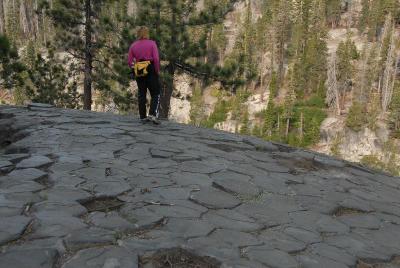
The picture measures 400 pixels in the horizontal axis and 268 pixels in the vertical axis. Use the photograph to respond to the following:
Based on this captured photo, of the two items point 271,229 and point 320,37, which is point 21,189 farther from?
point 320,37

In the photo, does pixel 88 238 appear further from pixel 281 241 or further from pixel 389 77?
pixel 389 77

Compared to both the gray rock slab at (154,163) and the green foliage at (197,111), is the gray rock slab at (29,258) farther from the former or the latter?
the green foliage at (197,111)

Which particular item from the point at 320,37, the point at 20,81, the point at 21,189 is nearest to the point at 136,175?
the point at 21,189

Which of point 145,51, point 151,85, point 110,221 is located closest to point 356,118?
point 151,85

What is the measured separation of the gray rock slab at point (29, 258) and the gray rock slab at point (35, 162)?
7.26 ft

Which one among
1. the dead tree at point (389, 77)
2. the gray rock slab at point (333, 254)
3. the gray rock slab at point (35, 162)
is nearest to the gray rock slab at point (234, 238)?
the gray rock slab at point (333, 254)

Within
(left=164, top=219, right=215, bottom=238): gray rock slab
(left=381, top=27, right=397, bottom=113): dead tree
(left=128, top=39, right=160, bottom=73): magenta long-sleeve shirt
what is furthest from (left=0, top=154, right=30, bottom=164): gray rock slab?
(left=381, top=27, right=397, bottom=113): dead tree

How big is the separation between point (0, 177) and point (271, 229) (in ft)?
9.15

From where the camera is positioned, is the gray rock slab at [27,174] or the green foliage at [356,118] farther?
the green foliage at [356,118]

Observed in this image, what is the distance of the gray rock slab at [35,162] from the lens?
4.99 meters

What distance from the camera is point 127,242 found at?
321 centimetres

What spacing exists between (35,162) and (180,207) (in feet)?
6.83

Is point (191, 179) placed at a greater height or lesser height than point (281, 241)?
greater

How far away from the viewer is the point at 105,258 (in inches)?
115
